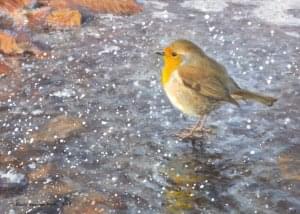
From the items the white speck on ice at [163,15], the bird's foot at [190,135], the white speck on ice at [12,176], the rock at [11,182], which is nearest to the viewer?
the rock at [11,182]

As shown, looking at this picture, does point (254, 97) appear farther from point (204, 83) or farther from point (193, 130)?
point (193, 130)

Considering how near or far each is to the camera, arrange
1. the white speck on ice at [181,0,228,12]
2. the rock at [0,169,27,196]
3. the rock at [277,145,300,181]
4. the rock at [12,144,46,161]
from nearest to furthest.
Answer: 1. the rock at [0,169,27,196]
2. the rock at [277,145,300,181]
3. the rock at [12,144,46,161]
4. the white speck on ice at [181,0,228,12]

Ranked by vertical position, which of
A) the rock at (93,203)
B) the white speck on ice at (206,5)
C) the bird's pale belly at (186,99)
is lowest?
the rock at (93,203)

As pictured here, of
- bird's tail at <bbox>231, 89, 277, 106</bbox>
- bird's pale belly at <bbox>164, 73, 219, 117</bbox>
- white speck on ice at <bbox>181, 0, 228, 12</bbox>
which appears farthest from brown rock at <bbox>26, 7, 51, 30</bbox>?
bird's tail at <bbox>231, 89, 277, 106</bbox>

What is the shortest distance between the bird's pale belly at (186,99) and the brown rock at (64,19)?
2.44m

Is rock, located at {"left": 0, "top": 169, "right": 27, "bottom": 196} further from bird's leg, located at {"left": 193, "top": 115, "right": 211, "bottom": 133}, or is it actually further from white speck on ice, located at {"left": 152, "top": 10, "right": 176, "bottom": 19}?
white speck on ice, located at {"left": 152, "top": 10, "right": 176, "bottom": 19}

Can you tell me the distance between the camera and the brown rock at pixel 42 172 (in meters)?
4.92

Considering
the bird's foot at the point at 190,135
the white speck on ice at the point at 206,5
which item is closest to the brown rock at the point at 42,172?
the bird's foot at the point at 190,135

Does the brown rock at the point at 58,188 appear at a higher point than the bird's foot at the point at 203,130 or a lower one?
lower

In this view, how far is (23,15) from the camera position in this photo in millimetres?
7840

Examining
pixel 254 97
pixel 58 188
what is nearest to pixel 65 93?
pixel 58 188

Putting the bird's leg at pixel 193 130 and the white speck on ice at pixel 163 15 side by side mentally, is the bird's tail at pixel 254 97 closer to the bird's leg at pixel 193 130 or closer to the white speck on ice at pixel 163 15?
the bird's leg at pixel 193 130

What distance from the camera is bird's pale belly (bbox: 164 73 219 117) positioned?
18.1ft

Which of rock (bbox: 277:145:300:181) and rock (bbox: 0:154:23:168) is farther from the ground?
rock (bbox: 277:145:300:181)
